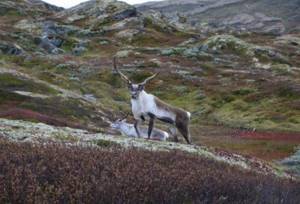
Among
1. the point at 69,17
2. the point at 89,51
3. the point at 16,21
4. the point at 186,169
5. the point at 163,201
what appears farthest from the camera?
the point at 69,17

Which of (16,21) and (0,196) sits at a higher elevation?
(0,196)

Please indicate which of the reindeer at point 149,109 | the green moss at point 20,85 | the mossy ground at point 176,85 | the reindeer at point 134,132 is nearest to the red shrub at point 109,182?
the reindeer at point 149,109

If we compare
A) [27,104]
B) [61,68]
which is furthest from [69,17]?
[27,104]

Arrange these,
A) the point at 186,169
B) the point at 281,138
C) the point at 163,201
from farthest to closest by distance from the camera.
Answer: the point at 281,138, the point at 186,169, the point at 163,201

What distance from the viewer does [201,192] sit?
9.53 metres

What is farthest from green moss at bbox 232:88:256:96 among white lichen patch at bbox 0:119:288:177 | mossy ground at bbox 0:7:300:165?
white lichen patch at bbox 0:119:288:177

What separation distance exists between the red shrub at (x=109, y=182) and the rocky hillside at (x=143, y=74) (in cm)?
1443

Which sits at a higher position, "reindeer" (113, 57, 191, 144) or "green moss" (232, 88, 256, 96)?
"reindeer" (113, 57, 191, 144)

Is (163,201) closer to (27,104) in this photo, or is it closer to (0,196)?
(0,196)

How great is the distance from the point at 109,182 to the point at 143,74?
271ft

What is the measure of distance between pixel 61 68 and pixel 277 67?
134 feet

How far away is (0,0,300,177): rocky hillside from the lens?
140ft

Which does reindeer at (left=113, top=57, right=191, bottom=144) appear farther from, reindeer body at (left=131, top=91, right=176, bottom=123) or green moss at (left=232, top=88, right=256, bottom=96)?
green moss at (left=232, top=88, right=256, bottom=96)

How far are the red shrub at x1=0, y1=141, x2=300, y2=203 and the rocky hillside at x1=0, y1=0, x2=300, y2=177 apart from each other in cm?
1443
